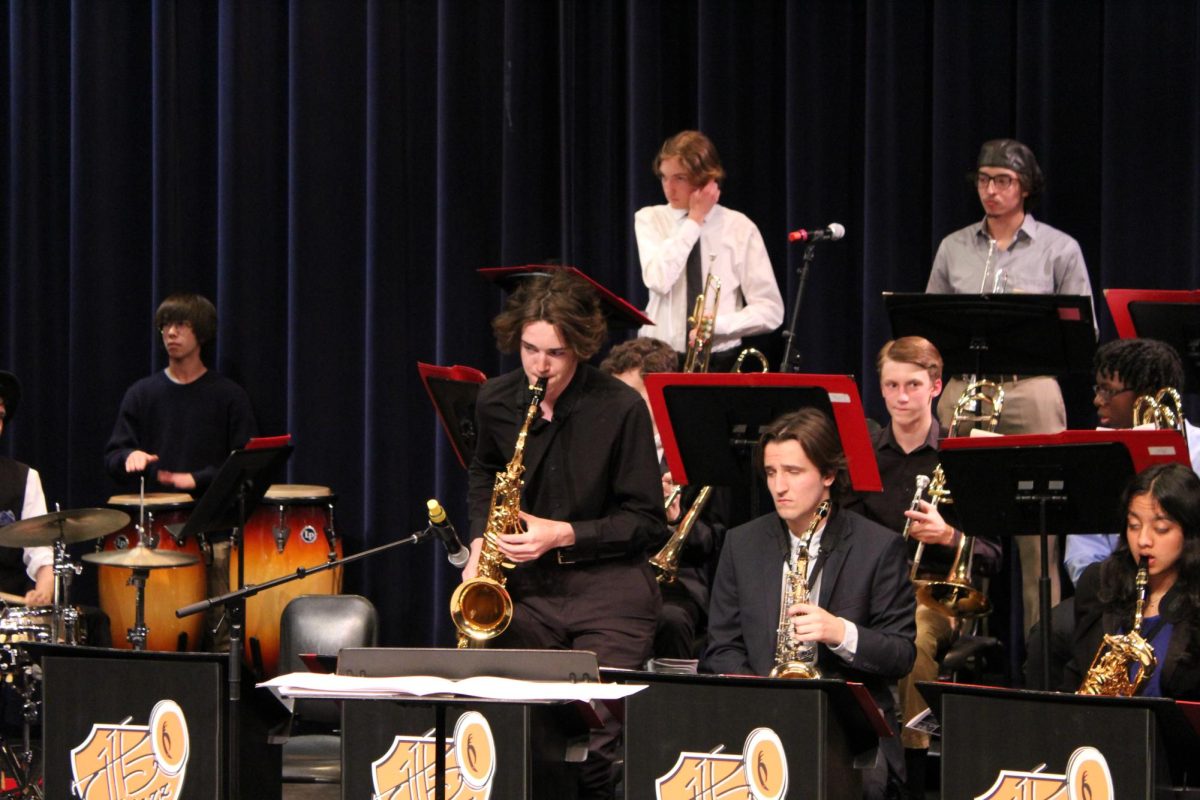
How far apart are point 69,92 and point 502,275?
3040 millimetres

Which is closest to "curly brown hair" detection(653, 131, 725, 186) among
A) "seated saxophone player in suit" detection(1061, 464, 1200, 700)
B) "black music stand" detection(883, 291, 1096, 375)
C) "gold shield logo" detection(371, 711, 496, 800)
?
"black music stand" detection(883, 291, 1096, 375)

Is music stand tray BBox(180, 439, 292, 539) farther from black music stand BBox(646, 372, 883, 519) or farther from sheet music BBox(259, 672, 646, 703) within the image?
sheet music BBox(259, 672, 646, 703)

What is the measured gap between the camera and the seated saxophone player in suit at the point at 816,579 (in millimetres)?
3967

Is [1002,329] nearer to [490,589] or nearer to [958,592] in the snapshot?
[958,592]

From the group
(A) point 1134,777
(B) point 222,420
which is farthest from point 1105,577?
(B) point 222,420

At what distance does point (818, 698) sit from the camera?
3.45 meters

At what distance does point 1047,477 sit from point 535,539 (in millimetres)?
1349

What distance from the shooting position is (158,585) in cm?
655

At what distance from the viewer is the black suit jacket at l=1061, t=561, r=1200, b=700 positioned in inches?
153

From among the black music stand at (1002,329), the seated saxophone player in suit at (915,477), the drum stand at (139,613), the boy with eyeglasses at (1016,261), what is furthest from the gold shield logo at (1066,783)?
the drum stand at (139,613)

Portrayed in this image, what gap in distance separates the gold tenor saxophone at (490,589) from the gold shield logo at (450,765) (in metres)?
0.44

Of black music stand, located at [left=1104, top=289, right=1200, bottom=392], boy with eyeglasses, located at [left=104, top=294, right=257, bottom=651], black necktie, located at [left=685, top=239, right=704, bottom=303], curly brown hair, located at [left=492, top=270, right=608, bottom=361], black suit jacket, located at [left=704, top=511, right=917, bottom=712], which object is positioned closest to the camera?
black suit jacket, located at [left=704, top=511, right=917, bottom=712]

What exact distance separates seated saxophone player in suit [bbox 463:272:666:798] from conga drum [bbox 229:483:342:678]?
228 centimetres

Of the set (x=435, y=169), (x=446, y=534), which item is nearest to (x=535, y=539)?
(x=446, y=534)
